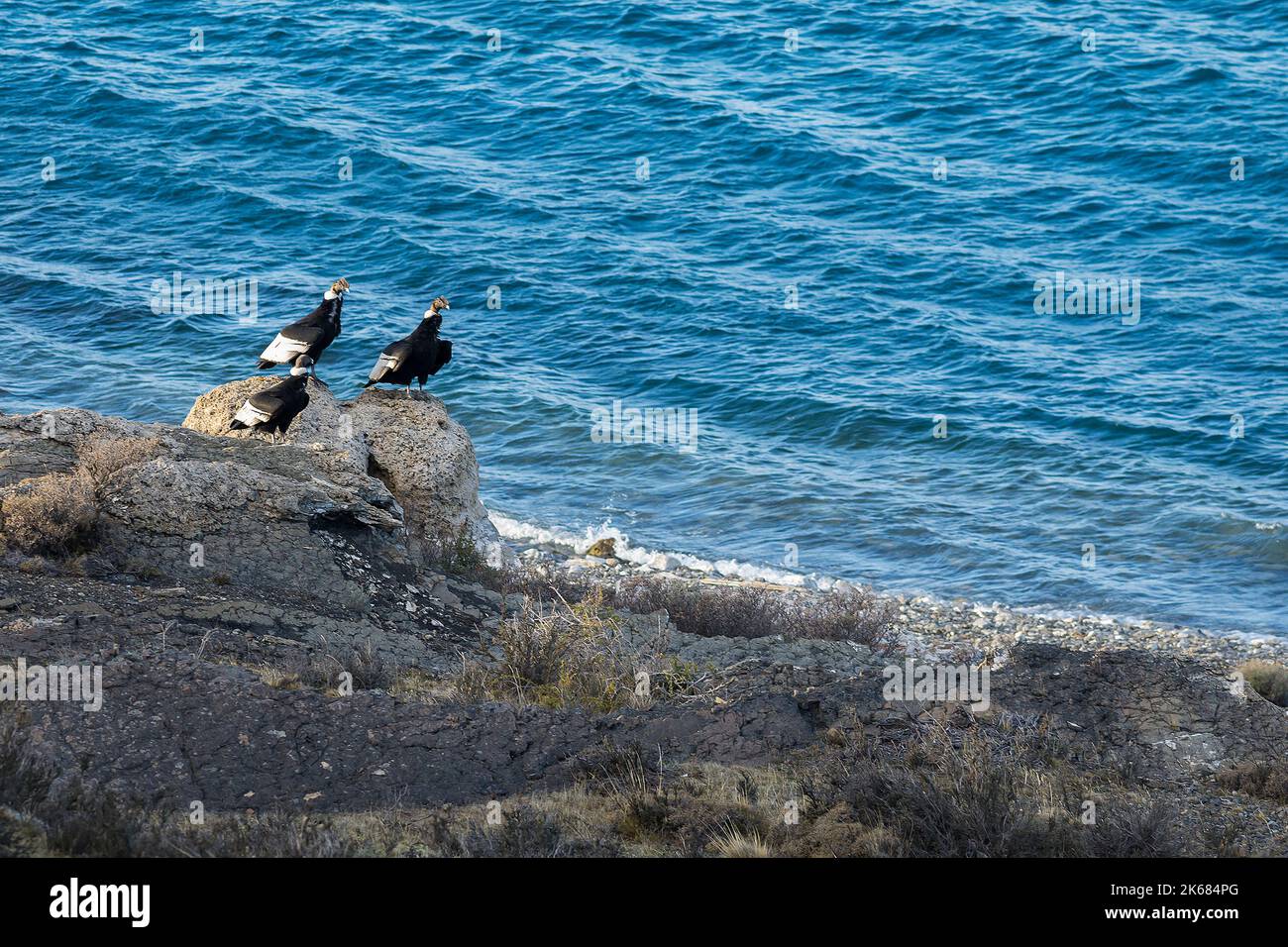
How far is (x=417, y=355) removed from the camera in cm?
1255

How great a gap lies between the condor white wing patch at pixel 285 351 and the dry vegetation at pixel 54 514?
195 cm

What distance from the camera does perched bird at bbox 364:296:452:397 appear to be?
12516 mm

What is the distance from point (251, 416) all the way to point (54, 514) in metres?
2.35

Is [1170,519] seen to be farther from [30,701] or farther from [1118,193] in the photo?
[30,701]

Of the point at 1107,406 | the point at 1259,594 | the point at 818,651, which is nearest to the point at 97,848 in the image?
the point at 818,651

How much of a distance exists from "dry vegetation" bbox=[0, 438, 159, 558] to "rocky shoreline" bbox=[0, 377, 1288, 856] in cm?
3

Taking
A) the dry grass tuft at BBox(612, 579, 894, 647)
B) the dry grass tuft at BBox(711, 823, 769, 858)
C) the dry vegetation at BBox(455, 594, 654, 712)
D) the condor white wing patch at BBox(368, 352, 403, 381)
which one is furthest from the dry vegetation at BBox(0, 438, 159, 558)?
the dry grass tuft at BBox(711, 823, 769, 858)

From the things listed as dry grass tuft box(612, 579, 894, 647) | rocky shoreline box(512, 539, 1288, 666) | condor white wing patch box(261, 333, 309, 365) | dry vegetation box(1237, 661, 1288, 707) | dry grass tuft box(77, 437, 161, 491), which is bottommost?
rocky shoreline box(512, 539, 1288, 666)

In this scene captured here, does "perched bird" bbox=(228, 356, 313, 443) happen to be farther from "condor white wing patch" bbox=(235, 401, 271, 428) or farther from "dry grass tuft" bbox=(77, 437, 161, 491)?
"dry grass tuft" bbox=(77, 437, 161, 491)

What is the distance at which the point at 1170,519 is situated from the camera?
62.3ft

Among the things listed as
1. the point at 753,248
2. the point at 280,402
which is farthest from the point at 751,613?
the point at 753,248

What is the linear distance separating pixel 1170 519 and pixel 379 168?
66.9 feet

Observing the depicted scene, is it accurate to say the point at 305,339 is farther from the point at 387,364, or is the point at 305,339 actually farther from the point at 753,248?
the point at 753,248

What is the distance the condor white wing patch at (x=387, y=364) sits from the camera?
12.6m
